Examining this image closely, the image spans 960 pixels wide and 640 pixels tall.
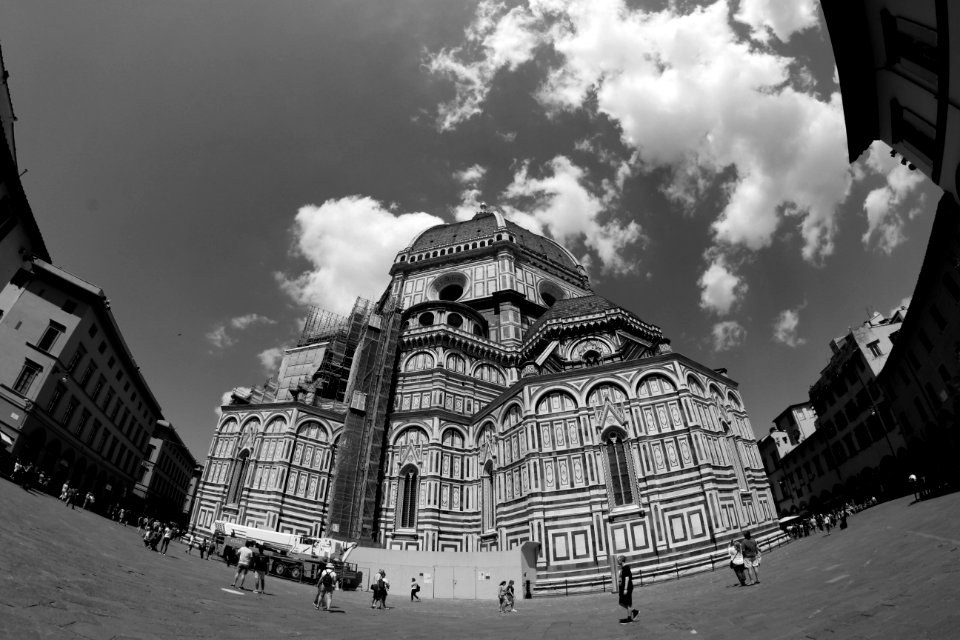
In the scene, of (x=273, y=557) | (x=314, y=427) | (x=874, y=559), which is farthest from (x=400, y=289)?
(x=874, y=559)

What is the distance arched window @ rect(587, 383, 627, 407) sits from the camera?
26656mm

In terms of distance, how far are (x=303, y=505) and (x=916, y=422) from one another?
128ft

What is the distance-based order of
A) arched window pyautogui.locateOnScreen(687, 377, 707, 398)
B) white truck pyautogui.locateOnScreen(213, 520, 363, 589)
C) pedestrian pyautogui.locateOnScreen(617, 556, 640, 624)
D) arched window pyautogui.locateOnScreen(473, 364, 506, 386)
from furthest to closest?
arched window pyautogui.locateOnScreen(473, 364, 506, 386) < arched window pyautogui.locateOnScreen(687, 377, 707, 398) < white truck pyautogui.locateOnScreen(213, 520, 363, 589) < pedestrian pyautogui.locateOnScreen(617, 556, 640, 624)

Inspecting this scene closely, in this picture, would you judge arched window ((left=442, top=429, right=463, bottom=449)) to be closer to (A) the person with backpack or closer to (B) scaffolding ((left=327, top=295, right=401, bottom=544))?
(B) scaffolding ((left=327, top=295, right=401, bottom=544))

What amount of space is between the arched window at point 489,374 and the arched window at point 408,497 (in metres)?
9.51

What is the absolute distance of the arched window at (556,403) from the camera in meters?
27.1

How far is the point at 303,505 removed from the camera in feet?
99.6

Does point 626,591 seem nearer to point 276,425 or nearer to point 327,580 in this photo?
point 327,580

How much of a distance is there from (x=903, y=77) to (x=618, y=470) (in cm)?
1945

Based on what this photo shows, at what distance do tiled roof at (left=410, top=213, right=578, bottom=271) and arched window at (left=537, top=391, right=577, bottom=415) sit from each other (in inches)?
992

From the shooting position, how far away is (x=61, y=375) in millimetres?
25906

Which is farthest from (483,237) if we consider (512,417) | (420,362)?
(512,417)

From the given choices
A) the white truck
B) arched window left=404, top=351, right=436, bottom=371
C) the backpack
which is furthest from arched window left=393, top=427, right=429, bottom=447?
the backpack

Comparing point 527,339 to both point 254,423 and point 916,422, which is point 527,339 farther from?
point 916,422
